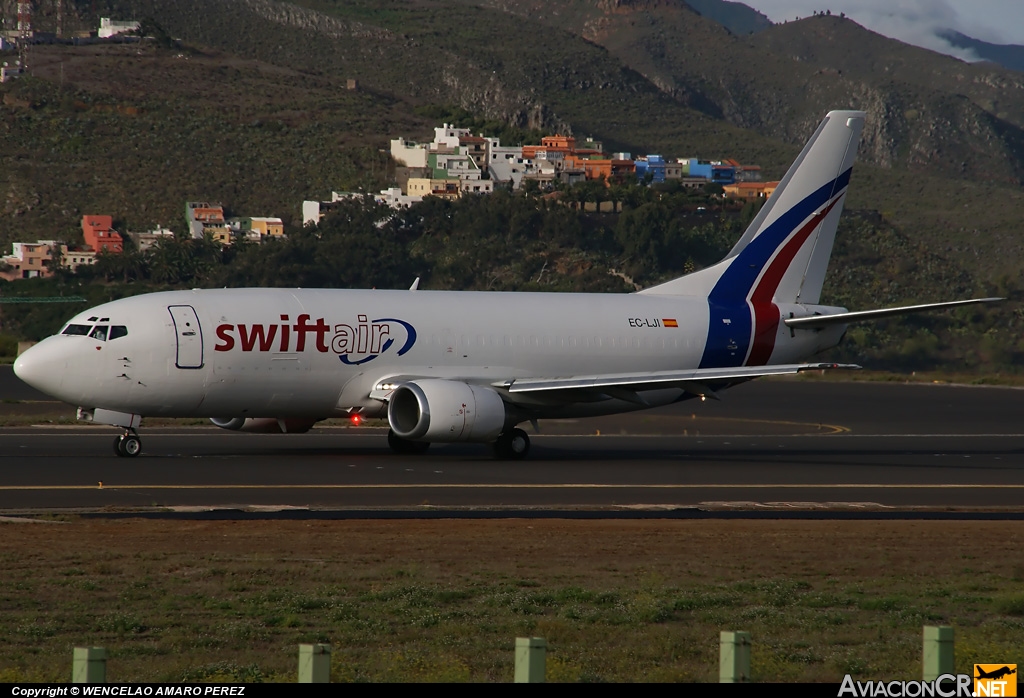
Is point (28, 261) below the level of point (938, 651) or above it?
above

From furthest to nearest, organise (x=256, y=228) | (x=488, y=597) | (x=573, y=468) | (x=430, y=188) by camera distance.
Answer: (x=430, y=188), (x=256, y=228), (x=573, y=468), (x=488, y=597)

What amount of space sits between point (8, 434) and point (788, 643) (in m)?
30.6

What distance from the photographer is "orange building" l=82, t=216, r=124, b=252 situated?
5364 inches

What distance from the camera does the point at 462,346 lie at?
3622cm

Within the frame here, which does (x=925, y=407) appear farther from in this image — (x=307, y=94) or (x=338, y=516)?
(x=307, y=94)

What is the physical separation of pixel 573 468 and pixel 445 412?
3.25 meters

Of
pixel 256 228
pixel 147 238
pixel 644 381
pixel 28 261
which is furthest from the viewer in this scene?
pixel 256 228

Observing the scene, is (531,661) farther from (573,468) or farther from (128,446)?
(128,446)

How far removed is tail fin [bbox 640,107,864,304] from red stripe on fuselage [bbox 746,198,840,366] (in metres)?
0.03

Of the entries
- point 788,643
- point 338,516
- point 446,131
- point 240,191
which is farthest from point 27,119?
point 788,643

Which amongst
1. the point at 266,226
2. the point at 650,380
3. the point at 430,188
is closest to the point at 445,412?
the point at 650,380

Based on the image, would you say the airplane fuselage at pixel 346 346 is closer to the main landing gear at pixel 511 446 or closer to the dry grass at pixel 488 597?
the main landing gear at pixel 511 446

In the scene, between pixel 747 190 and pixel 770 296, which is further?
pixel 747 190

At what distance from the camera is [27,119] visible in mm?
163750
